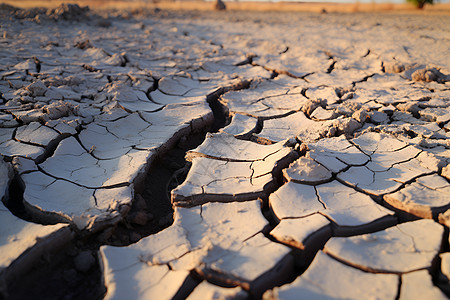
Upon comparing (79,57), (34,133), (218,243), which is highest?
(79,57)

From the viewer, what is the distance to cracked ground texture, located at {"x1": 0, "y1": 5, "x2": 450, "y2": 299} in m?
1.31

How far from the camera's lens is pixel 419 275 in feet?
4.00

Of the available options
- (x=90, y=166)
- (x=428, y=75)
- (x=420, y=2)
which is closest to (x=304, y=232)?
(x=90, y=166)

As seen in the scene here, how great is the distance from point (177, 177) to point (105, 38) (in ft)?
15.1

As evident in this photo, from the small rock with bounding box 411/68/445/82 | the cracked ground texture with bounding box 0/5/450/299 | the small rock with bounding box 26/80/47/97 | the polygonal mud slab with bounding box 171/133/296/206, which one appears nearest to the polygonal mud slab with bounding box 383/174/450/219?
the cracked ground texture with bounding box 0/5/450/299

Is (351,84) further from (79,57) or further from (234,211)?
(79,57)

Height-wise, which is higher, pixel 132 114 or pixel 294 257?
pixel 132 114

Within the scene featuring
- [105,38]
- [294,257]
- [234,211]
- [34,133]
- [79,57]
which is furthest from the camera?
[105,38]

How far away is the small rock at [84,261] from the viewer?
1.48 m

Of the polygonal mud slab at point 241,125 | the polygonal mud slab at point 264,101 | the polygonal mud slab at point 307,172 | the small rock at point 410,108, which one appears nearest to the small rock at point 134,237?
the polygonal mud slab at point 307,172

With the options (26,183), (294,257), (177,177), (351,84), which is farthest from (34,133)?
(351,84)

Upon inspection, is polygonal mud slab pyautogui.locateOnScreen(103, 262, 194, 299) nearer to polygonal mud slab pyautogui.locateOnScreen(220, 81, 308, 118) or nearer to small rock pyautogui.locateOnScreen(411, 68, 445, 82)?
polygonal mud slab pyautogui.locateOnScreen(220, 81, 308, 118)

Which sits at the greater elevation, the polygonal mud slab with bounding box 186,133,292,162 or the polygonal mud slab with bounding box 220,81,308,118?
the polygonal mud slab with bounding box 220,81,308,118

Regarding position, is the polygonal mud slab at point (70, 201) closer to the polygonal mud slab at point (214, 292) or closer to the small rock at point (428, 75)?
the polygonal mud slab at point (214, 292)
